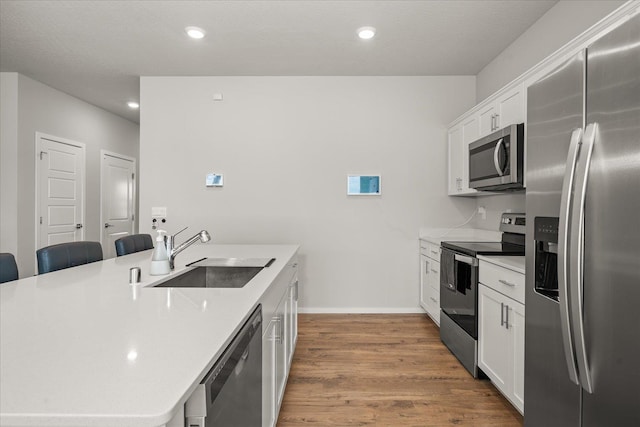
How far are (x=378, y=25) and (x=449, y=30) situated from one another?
64 centimetres

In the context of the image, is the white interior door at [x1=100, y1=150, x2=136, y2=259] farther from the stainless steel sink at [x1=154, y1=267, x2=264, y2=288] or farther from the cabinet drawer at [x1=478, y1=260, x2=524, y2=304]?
the cabinet drawer at [x1=478, y1=260, x2=524, y2=304]

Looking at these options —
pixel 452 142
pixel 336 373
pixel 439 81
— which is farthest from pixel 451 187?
pixel 336 373

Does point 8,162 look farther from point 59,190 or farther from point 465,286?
point 465,286

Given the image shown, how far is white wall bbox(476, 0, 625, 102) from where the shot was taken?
8.10 ft

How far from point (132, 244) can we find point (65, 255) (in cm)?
85

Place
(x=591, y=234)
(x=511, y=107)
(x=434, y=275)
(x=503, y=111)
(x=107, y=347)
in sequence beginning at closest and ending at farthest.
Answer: (x=107, y=347) → (x=591, y=234) → (x=511, y=107) → (x=503, y=111) → (x=434, y=275)

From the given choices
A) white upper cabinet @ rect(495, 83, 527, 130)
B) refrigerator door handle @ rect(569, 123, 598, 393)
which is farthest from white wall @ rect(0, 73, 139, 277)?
refrigerator door handle @ rect(569, 123, 598, 393)

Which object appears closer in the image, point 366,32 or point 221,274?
point 221,274

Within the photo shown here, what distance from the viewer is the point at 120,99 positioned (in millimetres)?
5336

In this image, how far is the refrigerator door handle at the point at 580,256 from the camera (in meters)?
1.19

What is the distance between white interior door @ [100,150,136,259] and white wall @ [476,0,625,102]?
224 inches

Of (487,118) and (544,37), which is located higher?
(544,37)

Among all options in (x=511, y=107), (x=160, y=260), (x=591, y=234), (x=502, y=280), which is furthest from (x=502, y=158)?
→ (x=160, y=260)

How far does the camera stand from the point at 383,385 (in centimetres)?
251
